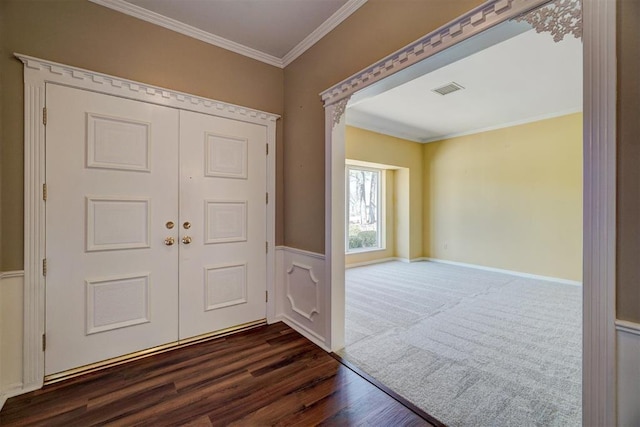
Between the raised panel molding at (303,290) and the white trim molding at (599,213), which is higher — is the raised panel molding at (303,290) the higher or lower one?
the lower one

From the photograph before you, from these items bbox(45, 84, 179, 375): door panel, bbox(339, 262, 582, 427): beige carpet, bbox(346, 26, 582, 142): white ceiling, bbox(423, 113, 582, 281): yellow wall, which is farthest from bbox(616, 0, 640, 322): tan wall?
bbox(423, 113, 582, 281): yellow wall

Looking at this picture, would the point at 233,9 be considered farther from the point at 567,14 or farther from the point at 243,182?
the point at 567,14

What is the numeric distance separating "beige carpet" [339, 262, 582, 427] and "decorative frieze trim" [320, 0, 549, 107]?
215 centimetres

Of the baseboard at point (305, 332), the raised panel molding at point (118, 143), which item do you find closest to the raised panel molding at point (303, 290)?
the baseboard at point (305, 332)

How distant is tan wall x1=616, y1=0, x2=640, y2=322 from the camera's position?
98 centimetres

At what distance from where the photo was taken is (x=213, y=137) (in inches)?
99.1

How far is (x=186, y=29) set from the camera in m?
2.38

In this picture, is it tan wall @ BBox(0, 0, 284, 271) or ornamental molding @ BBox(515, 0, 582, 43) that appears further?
tan wall @ BBox(0, 0, 284, 271)

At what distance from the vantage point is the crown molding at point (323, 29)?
209cm

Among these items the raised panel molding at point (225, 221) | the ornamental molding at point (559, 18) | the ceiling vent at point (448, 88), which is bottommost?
the raised panel molding at point (225, 221)

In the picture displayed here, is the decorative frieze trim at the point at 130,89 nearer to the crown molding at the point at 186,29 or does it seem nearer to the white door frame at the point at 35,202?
the white door frame at the point at 35,202

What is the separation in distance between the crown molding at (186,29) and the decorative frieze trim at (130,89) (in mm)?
564

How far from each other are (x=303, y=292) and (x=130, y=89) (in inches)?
90.5

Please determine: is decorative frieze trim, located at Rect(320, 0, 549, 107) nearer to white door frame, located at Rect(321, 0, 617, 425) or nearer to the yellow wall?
white door frame, located at Rect(321, 0, 617, 425)
